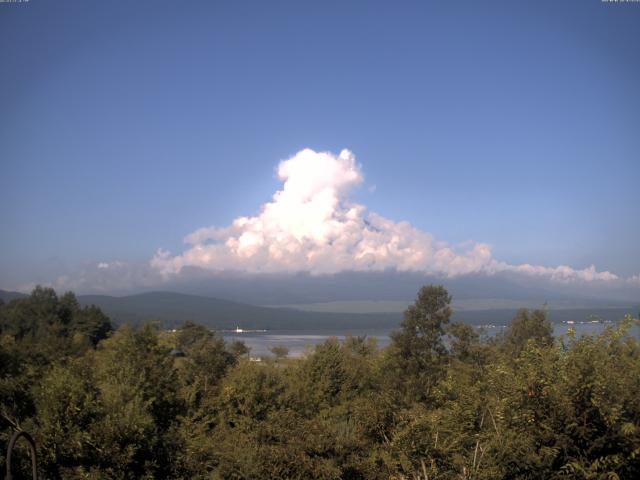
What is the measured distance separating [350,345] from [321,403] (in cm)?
3334

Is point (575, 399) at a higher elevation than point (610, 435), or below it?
higher

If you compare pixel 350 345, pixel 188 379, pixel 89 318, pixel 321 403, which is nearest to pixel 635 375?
pixel 321 403

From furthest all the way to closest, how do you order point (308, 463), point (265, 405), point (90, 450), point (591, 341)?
point (265, 405), point (90, 450), point (308, 463), point (591, 341)

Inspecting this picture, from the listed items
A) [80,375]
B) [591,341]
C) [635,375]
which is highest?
[591,341]

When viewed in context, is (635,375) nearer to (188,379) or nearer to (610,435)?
(610,435)

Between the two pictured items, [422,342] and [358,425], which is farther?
[422,342]

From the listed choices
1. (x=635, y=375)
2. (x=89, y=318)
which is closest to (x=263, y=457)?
(x=635, y=375)

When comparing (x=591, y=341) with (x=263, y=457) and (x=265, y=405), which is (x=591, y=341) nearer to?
(x=263, y=457)

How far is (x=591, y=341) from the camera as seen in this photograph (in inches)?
587

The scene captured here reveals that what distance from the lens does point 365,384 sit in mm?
46938

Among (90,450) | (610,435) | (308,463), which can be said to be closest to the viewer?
(610,435)

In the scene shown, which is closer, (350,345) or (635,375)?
(635,375)

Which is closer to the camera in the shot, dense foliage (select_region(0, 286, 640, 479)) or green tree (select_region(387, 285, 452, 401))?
dense foliage (select_region(0, 286, 640, 479))

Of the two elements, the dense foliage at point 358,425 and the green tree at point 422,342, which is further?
the green tree at point 422,342
